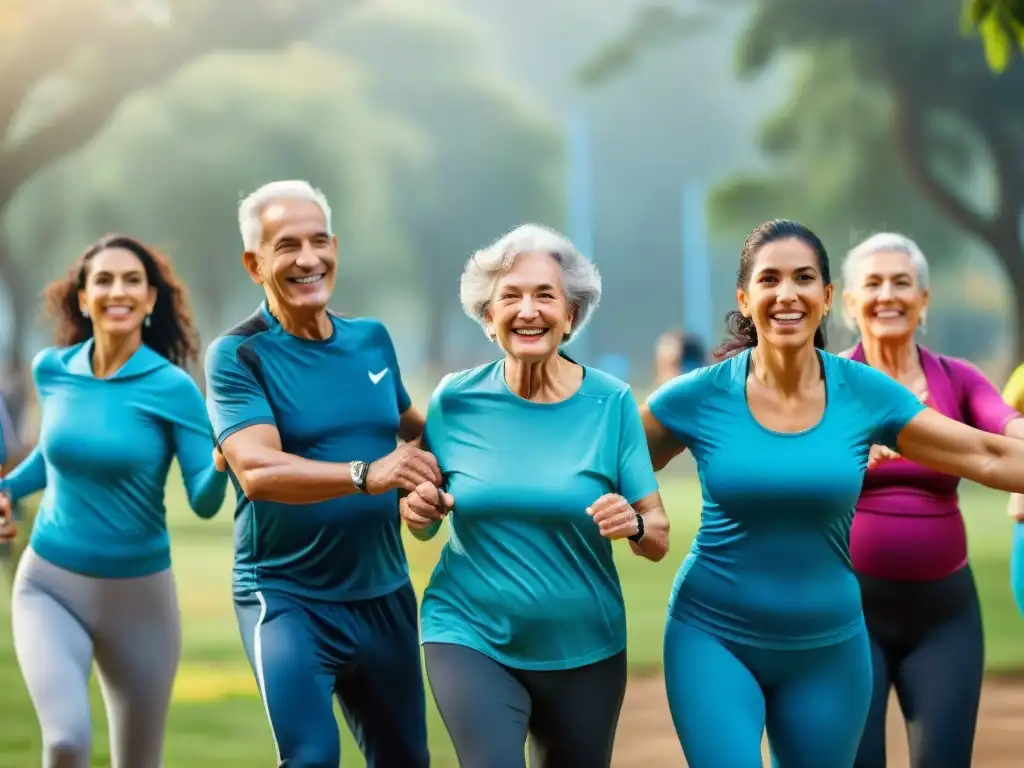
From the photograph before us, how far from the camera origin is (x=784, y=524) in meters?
4.31

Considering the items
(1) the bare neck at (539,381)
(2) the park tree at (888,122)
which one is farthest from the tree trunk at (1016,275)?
(1) the bare neck at (539,381)

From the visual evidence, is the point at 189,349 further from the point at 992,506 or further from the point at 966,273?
the point at 966,273

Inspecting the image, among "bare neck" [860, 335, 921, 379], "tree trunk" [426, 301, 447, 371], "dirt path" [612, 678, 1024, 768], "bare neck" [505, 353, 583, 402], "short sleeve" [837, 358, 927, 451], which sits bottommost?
"dirt path" [612, 678, 1024, 768]

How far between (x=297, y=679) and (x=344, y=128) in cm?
4891

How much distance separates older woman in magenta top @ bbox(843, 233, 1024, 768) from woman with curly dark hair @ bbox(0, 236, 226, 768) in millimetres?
2115

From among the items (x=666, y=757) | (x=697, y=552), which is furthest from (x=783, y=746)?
(x=666, y=757)

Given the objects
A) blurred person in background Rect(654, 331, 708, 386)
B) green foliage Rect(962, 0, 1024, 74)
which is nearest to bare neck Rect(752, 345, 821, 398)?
green foliage Rect(962, 0, 1024, 74)

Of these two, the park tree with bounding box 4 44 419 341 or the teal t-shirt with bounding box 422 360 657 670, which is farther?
the park tree with bounding box 4 44 419 341

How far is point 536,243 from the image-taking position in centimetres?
445

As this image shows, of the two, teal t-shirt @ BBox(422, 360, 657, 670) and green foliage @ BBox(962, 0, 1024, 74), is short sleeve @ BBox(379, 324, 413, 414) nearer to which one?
teal t-shirt @ BBox(422, 360, 657, 670)

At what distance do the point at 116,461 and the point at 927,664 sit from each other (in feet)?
8.79

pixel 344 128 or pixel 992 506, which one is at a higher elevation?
pixel 344 128

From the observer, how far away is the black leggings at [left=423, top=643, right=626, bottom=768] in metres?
4.12

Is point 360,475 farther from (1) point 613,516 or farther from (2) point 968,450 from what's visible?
(2) point 968,450
